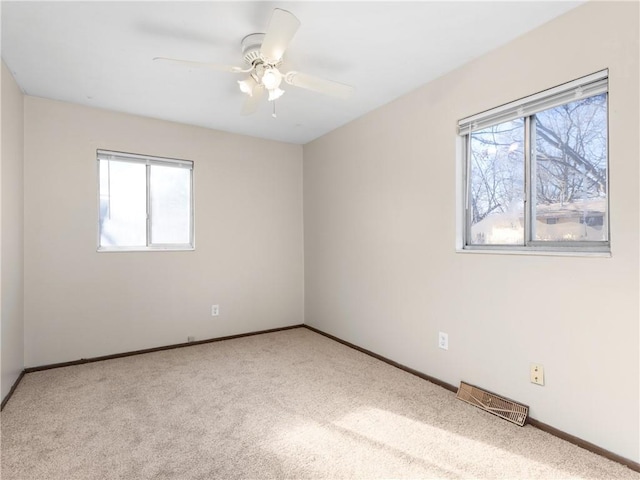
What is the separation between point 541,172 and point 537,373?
1.22 metres

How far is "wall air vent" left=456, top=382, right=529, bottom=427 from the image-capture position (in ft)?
6.81

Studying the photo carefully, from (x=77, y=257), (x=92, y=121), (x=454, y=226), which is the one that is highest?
(x=92, y=121)

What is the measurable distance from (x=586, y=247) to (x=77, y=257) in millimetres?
3900

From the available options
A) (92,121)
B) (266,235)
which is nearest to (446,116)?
(266,235)

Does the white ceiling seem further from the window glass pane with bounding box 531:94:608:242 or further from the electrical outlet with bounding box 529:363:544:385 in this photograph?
the electrical outlet with bounding box 529:363:544:385

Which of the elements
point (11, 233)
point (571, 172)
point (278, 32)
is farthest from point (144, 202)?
point (571, 172)

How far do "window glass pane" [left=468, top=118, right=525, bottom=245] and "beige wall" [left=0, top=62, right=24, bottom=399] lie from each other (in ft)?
10.7

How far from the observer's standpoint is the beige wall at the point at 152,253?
3002mm

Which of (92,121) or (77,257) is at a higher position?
(92,121)

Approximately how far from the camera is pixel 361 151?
346 centimetres

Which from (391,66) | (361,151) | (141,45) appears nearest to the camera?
(141,45)

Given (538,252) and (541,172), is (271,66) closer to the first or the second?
(541,172)

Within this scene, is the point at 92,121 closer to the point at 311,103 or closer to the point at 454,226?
the point at 311,103

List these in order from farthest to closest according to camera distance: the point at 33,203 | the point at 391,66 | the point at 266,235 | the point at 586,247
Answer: the point at 266,235, the point at 33,203, the point at 391,66, the point at 586,247
